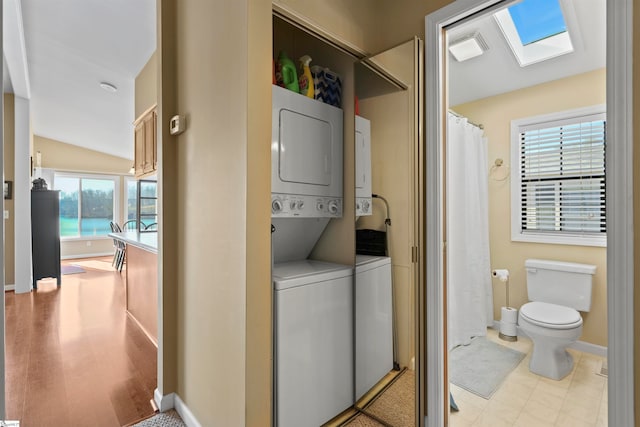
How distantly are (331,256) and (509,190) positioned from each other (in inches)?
80.3

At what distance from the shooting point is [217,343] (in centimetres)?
143

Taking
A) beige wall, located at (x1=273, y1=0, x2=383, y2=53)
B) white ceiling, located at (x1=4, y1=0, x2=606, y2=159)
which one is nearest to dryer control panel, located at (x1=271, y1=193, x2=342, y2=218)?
beige wall, located at (x1=273, y1=0, x2=383, y2=53)

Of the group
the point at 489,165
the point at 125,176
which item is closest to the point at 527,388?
the point at 489,165

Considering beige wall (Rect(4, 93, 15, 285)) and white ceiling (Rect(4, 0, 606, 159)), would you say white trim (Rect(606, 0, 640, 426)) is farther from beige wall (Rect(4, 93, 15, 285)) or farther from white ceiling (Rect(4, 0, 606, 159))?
beige wall (Rect(4, 93, 15, 285))

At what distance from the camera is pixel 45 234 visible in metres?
4.63

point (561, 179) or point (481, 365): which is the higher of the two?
point (561, 179)

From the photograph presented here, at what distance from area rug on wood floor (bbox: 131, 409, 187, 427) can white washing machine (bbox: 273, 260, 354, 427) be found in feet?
2.15

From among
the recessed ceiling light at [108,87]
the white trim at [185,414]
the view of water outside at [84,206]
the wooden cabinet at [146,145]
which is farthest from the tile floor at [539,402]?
the view of water outside at [84,206]

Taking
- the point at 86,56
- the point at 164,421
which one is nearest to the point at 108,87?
the point at 86,56

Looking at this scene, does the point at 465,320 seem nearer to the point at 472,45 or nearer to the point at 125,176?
the point at 472,45

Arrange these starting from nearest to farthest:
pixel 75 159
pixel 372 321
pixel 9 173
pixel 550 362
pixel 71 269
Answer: pixel 372 321, pixel 550 362, pixel 9 173, pixel 71 269, pixel 75 159

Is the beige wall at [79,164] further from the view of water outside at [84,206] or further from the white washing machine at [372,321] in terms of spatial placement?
the white washing machine at [372,321]

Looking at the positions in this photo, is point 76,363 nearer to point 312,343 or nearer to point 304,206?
point 312,343

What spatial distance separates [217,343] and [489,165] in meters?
2.89
